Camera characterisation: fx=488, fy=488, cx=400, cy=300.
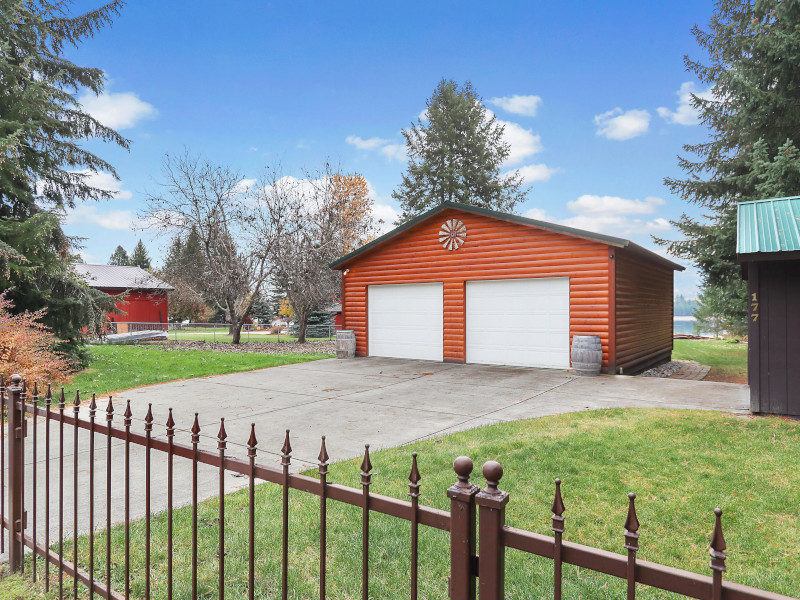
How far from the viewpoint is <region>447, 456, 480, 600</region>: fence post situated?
1.35 meters

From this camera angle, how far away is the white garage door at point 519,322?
11.4 m

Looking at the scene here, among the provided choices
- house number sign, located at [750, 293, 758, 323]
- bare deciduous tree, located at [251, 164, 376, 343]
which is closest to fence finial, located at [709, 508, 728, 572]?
house number sign, located at [750, 293, 758, 323]

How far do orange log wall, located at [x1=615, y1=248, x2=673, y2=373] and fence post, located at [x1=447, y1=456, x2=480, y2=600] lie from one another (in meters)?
10.4

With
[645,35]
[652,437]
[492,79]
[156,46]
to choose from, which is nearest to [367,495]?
[652,437]

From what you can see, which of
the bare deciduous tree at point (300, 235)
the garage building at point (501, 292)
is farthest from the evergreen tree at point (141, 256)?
the garage building at point (501, 292)

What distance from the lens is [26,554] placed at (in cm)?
314

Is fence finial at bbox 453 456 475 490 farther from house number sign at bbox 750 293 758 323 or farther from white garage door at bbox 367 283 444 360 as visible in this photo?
white garage door at bbox 367 283 444 360

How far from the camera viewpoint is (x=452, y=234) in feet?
42.9

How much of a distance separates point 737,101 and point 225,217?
57.5ft

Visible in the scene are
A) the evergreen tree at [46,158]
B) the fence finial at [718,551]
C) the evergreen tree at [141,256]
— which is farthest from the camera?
the evergreen tree at [141,256]

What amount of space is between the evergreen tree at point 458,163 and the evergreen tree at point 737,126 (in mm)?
18149

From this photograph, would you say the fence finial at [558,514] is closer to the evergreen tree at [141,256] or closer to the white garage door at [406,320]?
the white garage door at [406,320]

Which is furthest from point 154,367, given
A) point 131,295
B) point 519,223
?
point 131,295

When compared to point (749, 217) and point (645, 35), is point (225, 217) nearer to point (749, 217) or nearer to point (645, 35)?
point (749, 217)
